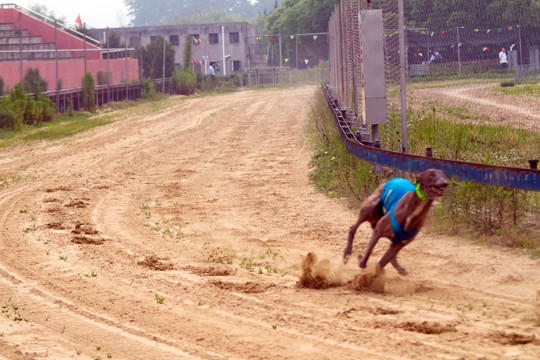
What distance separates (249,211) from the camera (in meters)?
9.39

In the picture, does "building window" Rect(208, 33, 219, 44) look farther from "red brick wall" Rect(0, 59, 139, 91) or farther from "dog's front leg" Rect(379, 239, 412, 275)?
"dog's front leg" Rect(379, 239, 412, 275)

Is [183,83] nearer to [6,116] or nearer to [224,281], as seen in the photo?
[6,116]

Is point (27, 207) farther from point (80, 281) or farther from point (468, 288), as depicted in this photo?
point (468, 288)

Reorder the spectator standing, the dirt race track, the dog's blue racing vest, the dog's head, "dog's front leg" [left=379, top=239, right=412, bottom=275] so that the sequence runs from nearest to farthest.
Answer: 1. the dirt race track
2. the dog's head
3. the dog's blue racing vest
4. "dog's front leg" [left=379, top=239, right=412, bottom=275]
5. the spectator standing

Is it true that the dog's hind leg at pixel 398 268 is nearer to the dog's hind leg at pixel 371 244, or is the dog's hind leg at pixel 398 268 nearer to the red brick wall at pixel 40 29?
the dog's hind leg at pixel 371 244

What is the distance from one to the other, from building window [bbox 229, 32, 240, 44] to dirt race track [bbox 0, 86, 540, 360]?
54338 millimetres

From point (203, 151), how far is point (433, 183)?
10.8 metres

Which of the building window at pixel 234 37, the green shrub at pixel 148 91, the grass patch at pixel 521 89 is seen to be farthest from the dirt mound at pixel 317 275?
the building window at pixel 234 37

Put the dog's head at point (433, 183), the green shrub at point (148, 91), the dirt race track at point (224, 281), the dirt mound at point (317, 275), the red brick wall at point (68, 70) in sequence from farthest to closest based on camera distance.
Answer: the green shrub at point (148, 91) → the red brick wall at point (68, 70) → the dirt mound at point (317, 275) → the dog's head at point (433, 183) → the dirt race track at point (224, 281)

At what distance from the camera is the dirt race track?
465 centimetres

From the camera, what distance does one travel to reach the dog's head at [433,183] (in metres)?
5.17

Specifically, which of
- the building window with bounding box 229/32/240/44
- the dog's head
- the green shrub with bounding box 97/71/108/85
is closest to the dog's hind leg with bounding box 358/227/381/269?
the dog's head

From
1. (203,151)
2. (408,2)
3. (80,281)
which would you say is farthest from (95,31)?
(80,281)

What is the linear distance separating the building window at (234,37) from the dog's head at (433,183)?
6141 centimetres
